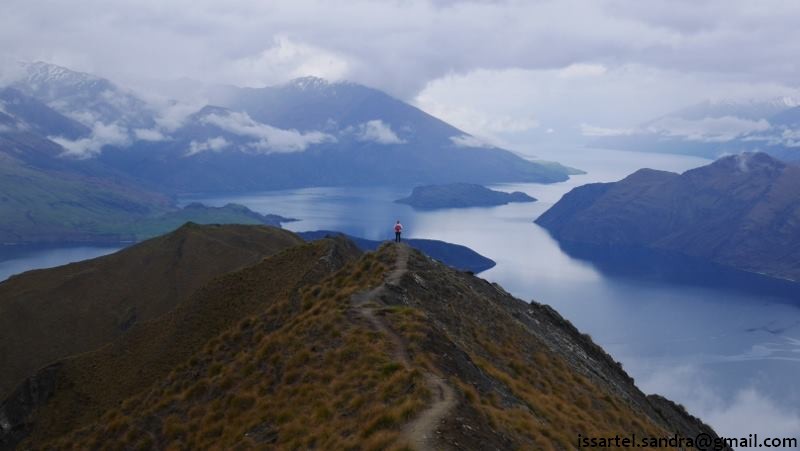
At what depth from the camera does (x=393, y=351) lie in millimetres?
25125

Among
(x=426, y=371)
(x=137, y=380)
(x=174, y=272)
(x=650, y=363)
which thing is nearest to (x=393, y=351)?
(x=426, y=371)

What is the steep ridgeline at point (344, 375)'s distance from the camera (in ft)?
69.8

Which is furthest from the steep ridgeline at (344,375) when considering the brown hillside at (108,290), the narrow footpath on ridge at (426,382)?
the brown hillside at (108,290)

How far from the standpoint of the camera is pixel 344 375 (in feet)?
79.2

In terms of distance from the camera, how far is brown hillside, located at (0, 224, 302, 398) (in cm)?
7431

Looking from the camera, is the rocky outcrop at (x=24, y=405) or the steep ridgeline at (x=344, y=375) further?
the rocky outcrop at (x=24, y=405)

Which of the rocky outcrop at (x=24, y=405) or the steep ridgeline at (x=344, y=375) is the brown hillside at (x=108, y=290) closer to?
the rocky outcrop at (x=24, y=405)

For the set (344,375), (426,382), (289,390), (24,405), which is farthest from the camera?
(24,405)

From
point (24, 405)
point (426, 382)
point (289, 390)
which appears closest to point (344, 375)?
point (289, 390)

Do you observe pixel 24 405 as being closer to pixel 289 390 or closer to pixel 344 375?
pixel 289 390

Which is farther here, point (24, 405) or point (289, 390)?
point (24, 405)

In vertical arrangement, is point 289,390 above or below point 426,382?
below

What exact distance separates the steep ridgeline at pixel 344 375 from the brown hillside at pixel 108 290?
98.4 ft

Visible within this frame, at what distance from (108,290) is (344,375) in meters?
72.3
